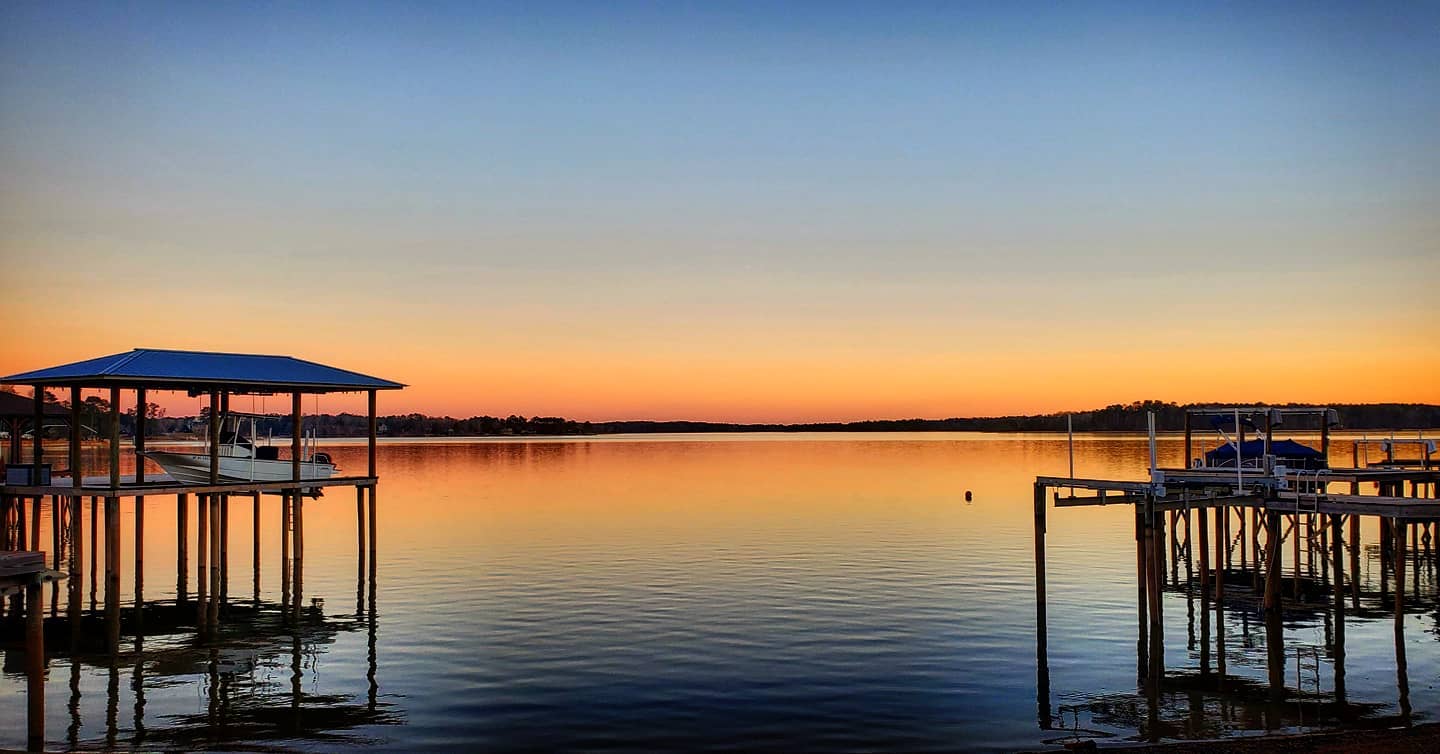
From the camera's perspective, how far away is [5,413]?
4416 cm

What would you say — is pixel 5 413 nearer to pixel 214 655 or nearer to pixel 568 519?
pixel 214 655

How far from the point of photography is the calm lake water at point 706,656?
20.6 metres

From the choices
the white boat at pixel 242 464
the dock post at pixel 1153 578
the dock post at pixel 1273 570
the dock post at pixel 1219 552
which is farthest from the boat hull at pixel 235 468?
the dock post at pixel 1273 570

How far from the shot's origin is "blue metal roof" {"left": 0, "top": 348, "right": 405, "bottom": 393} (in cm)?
3033

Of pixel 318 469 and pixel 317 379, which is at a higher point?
pixel 317 379

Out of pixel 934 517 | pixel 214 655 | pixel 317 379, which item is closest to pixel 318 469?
pixel 317 379

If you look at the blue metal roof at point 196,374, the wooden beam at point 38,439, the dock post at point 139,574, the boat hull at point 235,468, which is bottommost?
the dock post at point 139,574

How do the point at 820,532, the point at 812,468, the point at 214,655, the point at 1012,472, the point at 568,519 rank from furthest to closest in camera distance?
the point at 812,468 < the point at 1012,472 < the point at 568,519 < the point at 820,532 < the point at 214,655

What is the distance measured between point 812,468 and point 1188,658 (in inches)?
3770

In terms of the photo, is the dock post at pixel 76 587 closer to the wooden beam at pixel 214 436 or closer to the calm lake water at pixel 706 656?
the calm lake water at pixel 706 656

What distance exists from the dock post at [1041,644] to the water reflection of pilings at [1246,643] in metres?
0.04

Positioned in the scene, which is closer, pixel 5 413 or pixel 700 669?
pixel 700 669

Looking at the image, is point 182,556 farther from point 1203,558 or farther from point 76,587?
point 1203,558

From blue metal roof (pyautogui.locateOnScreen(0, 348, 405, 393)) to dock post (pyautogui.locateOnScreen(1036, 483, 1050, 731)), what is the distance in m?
22.1
